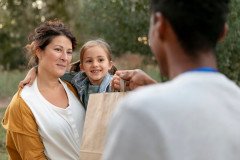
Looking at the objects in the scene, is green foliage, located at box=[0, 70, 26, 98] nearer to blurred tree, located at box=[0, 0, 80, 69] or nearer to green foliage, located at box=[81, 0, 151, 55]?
green foliage, located at box=[81, 0, 151, 55]

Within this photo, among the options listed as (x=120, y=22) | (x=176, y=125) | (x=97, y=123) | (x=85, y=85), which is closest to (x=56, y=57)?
(x=85, y=85)

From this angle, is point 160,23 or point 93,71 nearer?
point 160,23

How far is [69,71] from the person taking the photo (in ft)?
11.1

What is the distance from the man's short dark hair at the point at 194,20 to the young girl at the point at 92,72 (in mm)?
1856

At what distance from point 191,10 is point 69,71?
213 cm

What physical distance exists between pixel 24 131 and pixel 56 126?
170mm

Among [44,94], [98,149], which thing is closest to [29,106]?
[44,94]

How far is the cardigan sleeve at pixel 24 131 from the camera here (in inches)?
120

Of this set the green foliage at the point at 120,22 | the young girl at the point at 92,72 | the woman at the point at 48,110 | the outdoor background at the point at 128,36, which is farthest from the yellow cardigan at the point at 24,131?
the green foliage at the point at 120,22

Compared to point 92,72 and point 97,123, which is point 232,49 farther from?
point 97,123

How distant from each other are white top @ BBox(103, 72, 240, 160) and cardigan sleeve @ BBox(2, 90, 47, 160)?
5.92ft

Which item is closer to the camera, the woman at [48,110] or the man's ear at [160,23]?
the man's ear at [160,23]

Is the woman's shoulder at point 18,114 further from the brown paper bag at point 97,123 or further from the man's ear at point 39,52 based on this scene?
the brown paper bag at point 97,123

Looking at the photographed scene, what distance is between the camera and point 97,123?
2.72 meters
